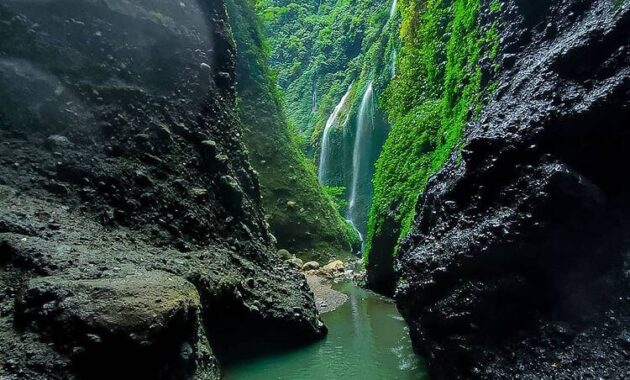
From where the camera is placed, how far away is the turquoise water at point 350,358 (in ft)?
20.9

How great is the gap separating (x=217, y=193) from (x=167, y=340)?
3927mm

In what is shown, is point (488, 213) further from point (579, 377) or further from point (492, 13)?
point (492, 13)

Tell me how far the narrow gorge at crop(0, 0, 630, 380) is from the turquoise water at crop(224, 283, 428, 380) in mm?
56

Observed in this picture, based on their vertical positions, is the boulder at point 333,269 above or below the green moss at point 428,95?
below

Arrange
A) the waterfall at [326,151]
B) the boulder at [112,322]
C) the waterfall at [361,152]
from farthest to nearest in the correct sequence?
the waterfall at [326,151] < the waterfall at [361,152] < the boulder at [112,322]

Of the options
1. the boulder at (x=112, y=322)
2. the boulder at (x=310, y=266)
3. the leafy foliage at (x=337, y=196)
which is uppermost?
the leafy foliage at (x=337, y=196)

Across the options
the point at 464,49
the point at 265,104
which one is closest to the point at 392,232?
the point at 464,49

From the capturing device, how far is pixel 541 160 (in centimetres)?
451

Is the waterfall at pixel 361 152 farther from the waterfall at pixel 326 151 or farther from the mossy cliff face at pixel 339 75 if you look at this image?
the waterfall at pixel 326 151

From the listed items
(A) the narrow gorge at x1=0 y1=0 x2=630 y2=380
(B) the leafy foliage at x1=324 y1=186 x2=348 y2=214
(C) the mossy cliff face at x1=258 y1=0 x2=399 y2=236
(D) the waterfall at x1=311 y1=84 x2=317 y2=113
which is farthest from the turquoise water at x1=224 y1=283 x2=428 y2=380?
(D) the waterfall at x1=311 y1=84 x2=317 y2=113

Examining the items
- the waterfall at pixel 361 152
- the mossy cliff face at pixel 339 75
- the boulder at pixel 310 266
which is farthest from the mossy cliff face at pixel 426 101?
the waterfall at pixel 361 152

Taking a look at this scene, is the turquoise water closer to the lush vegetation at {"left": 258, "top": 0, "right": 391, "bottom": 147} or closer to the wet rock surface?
the wet rock surface

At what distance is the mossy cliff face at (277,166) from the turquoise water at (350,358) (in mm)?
7689

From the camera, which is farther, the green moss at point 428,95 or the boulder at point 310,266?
the boulder at point 310,266
